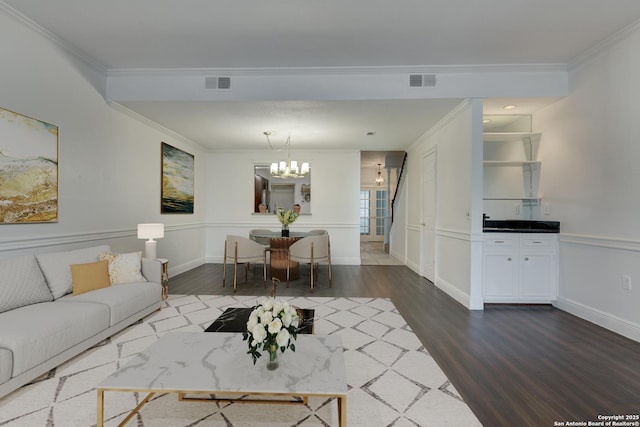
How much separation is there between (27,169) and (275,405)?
3056 millimetres

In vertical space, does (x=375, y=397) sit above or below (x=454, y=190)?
below

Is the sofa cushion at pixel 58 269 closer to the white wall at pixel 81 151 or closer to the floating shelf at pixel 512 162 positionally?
the white wall at pixel 81 151

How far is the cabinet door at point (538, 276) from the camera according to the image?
12.1 feet

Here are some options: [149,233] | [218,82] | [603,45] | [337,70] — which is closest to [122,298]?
[149,233]

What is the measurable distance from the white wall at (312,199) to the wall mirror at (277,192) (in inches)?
4.5

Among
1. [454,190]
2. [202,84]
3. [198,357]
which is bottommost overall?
[198,357]

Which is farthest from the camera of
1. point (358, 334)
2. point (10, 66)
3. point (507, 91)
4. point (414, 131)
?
point (414, 131)

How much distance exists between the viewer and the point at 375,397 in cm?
183

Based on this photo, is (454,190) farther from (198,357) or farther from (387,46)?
(198,357)

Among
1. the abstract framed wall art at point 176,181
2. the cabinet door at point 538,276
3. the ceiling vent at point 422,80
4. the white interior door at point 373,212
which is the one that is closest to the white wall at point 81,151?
the abstract framed wall art at point 176,181

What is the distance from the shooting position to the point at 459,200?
3.98 metres

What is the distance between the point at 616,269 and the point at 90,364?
15.7ft

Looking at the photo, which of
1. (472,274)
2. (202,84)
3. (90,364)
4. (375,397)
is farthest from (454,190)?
(90,364)

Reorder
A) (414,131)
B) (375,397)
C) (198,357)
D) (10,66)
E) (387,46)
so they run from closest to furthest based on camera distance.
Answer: (198,357) < (375,397) < (10,66) < (387,46) < (414,131)
